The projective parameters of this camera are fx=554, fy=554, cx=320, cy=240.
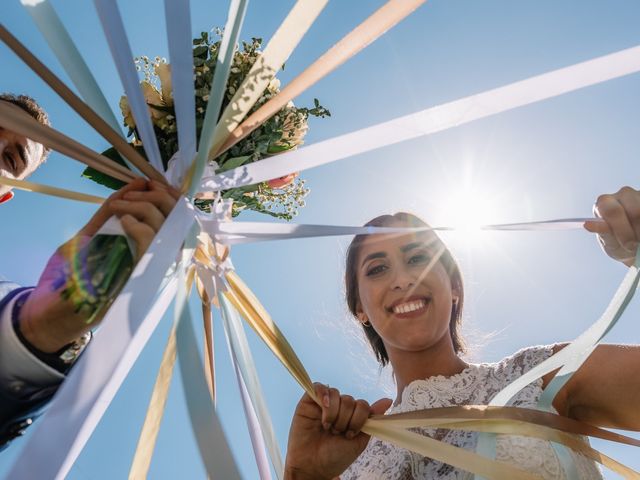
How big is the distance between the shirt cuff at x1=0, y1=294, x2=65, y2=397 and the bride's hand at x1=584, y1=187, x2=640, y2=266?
1.63m

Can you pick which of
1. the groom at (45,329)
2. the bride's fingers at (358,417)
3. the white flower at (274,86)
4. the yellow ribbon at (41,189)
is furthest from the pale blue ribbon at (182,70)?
the bride's fingers at (358,417)

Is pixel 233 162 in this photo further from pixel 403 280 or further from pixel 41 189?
pixel 403 280

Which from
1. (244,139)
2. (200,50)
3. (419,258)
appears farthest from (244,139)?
(419,258)

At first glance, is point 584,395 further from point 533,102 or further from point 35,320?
point 35,320

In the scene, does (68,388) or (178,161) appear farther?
(178,161)

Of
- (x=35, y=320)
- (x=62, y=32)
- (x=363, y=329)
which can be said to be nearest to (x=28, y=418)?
(x=35, y=320)

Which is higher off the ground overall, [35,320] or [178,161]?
[178,161]

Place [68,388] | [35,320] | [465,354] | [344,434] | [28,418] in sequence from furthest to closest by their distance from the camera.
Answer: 1. [465,354]
2. [344,434]
3. [28,418]
4. [35,320]
5. [68,388]

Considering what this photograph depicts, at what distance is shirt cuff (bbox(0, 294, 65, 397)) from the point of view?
1288 mm

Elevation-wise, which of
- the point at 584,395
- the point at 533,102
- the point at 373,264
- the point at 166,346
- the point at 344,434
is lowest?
the point at 344,434

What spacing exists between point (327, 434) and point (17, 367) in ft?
3.21

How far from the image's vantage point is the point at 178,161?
68.7 inches

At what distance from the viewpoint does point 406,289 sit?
2.59 m

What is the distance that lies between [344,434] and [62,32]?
1586mm
